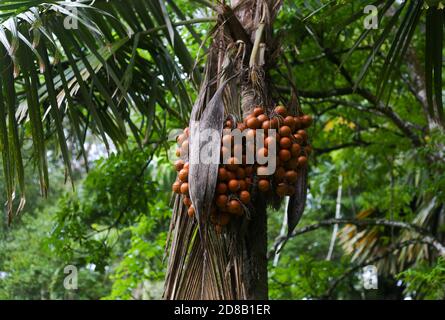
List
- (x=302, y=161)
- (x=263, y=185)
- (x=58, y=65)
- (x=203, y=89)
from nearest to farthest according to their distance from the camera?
(x=263, y=185), (x=302, y=161), (x=203, y=89), (x=58, y=65)

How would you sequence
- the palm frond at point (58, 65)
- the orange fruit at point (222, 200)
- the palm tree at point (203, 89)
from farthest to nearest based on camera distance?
the palm frond at point (58, 65)
the palm tree at point (203, 89)
the orange fruit at point (222, 200)

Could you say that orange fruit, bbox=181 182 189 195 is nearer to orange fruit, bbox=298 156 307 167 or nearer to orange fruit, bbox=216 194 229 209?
orange fruit, bbox=216 194 229 209

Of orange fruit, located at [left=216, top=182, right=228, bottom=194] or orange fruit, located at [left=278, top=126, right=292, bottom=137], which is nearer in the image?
orange fruit, located at [left=216, top=182, right=228, bottom=194]

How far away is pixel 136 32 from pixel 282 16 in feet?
6.54

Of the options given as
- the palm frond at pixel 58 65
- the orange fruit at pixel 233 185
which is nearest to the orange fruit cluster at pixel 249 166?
the orange fruit at pixel 233 185

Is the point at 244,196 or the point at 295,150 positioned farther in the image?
the point at 295,150

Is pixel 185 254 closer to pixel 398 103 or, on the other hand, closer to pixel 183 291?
pixel 183 291

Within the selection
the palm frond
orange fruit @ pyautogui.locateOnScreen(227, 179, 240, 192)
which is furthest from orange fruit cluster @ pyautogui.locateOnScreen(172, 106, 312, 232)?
the palm frond

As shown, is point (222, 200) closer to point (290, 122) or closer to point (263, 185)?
point (263, 185)

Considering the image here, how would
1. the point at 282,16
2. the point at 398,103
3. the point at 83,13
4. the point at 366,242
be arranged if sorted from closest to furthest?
the point at 83,13, the point at 282,16, the point at 398,103, the point at 366,242

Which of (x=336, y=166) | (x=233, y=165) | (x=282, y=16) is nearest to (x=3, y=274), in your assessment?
(x=336, y=166)

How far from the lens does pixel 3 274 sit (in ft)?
24.6

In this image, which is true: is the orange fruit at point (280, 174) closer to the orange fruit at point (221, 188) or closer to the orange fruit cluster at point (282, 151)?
the orange fruit cluster at point (282, 151)

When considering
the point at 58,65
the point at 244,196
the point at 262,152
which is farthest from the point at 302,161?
the point at 58,65
